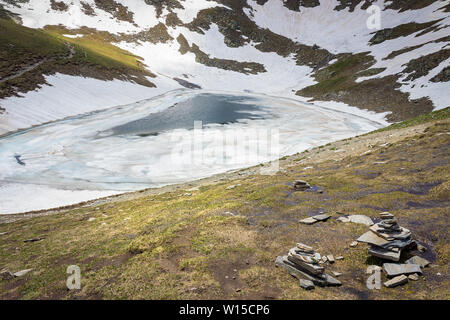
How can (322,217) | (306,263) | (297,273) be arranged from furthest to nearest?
(322,217) < (297,273) < (306,263)

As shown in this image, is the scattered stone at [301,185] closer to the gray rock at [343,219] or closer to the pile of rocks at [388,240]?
the gray rock at [343,219]

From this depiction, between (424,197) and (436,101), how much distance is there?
56310 millimetres

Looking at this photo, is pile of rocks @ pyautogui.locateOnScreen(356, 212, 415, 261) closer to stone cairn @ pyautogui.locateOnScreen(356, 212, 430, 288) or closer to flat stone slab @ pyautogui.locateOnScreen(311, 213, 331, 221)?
stone cairn @ pyautogui.locateOnScreen(356, 212, 430, 288)

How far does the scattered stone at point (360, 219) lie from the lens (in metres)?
12.7

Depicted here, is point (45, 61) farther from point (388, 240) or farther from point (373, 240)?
point (388, 240)

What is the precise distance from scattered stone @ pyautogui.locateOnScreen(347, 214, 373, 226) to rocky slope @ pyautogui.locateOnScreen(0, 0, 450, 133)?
183ft

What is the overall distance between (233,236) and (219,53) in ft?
494

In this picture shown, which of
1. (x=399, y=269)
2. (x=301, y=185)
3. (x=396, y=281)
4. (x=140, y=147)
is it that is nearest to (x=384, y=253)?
(x=399, y=269)

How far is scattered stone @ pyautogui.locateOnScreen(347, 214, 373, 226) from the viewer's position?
12.7 m

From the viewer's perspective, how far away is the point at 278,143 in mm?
43719

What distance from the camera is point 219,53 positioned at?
14850 cm

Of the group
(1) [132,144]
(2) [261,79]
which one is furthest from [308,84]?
(1) [132,144]

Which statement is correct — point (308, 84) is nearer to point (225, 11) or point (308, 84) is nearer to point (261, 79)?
point (261, 79)

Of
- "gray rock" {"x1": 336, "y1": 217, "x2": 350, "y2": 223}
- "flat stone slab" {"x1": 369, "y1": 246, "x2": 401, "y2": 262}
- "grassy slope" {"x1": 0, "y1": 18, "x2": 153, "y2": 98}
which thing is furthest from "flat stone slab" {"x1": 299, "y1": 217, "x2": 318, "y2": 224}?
"grassy slope" {"x1": 0, "y1": 18, "x2": 153, "y2": 98}
